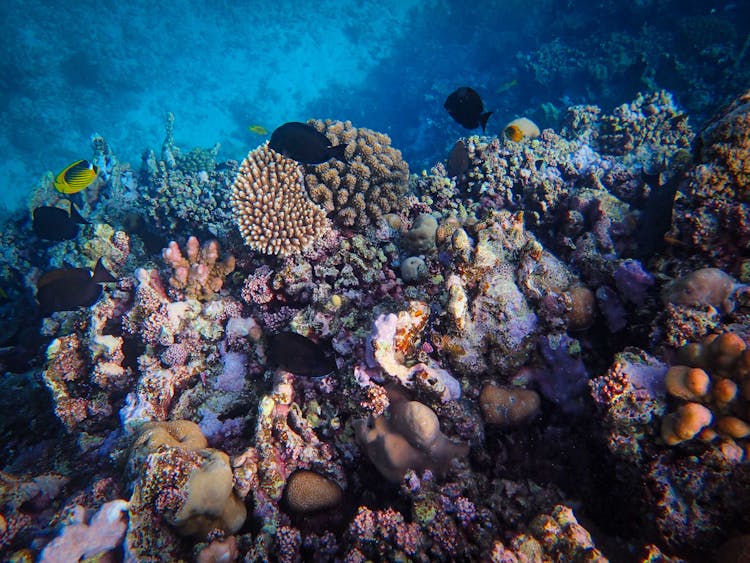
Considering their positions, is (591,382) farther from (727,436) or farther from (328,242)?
(328,242)

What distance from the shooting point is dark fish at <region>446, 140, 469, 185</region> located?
20.2 ft

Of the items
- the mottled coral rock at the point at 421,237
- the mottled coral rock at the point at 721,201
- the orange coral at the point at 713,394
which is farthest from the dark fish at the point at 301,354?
the mottled coral rock at the point at 721,201

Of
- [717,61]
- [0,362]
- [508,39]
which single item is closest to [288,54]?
[508,39]

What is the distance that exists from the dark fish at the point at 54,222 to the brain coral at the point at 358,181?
396 centimetres

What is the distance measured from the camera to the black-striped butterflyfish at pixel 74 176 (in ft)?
18.7

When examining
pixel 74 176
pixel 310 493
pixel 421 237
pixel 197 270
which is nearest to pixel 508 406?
pixel 310 493

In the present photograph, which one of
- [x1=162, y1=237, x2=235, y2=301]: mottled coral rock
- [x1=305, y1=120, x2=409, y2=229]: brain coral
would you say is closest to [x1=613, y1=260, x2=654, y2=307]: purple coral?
[x1=305, y1=120, x2=409, y2=229]: brain coral

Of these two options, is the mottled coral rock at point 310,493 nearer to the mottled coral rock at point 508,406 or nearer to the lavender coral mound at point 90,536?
the lavender coral mound at point 90,536

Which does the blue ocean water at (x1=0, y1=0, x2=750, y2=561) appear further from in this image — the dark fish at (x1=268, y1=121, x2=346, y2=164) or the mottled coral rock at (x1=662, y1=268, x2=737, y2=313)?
the dark fish at (x1=268, y1=121, x2=346, y2=164)

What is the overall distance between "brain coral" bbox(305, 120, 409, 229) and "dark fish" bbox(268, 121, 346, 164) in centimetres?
69

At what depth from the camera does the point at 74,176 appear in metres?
5.76

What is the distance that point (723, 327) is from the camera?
271 cm

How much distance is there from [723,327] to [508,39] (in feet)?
84.7

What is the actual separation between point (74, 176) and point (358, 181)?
486 centimetres
